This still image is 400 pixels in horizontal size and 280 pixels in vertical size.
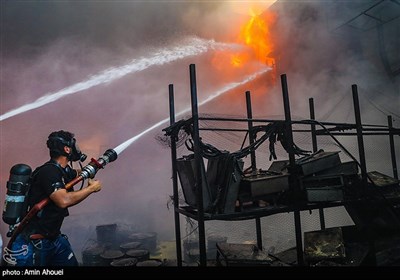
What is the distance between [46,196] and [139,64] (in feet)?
39.7

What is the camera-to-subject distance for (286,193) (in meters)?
4.80

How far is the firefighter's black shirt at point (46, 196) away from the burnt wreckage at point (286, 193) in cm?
195

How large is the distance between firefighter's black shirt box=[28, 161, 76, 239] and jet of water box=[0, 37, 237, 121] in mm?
10559

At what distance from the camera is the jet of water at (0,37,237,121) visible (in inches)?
512

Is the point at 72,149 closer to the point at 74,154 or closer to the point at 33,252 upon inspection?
the point at 74,154

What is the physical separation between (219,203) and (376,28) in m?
9.61

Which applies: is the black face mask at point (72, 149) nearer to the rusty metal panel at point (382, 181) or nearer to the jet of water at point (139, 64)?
the rusty metal panel at point (382, 181)

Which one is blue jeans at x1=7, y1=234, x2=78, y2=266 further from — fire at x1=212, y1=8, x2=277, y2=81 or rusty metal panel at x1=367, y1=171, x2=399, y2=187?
fire at x1=212, y1=8, x2=277, y2=81

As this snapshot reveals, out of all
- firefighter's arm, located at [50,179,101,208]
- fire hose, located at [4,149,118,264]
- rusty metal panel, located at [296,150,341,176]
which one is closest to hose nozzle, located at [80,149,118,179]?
fire hose, located at [4,149,118,264]

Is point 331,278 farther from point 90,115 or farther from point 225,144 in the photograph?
point 90,115

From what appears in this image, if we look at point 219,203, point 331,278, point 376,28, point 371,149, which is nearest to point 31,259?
point 219,203

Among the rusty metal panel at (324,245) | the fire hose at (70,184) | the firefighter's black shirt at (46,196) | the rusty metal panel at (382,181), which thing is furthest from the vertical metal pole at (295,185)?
the firefighter's black shirt at (46,196)

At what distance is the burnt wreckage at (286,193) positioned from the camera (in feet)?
13.9

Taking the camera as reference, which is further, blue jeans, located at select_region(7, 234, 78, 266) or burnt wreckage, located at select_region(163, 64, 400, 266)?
burnt wreckage, located at select_region(163, 64, 400, 266)
